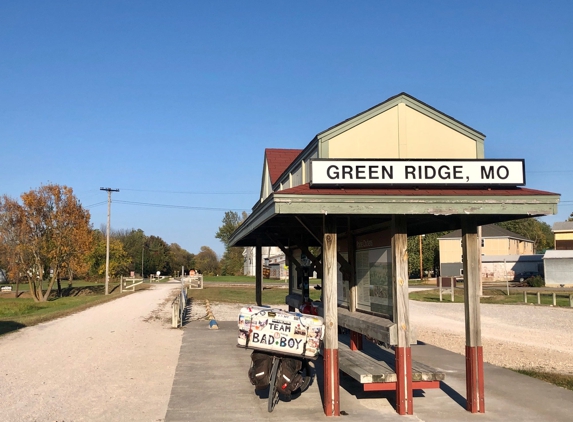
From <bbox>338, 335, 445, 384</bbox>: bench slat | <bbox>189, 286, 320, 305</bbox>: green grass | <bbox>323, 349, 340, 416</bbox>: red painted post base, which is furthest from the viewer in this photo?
<bbox>189, 286, 320, 305</bbox>: green grass

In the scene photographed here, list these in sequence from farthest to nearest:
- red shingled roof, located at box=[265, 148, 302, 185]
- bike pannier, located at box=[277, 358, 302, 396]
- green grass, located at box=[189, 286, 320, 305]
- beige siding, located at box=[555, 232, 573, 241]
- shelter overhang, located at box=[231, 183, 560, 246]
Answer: beige siding, located at box=[555, 232, 573, 241], green grass, located at box=[189, 286, 320, 305], red shingled roof, located at box=[265, 148, 302, 185], bike pannier, located at box=[277, 358, 302, 396], shelter overhang, located at box=[231, 183, 560, 246]

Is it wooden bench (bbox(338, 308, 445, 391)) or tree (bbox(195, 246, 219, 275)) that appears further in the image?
tree (bbox(195, 246, 219, 275))

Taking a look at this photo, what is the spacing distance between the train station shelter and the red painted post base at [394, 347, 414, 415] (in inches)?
0.5

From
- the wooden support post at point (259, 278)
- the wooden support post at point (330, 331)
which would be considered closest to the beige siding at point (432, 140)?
the wooden support post at point (330, 331)

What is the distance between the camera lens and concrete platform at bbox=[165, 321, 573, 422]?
288 inches

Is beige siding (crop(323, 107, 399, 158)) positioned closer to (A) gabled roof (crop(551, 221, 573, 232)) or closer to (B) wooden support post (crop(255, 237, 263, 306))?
(B) wooden support post (crop(255, 237, 263, 306))

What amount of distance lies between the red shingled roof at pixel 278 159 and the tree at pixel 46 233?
1301 inches

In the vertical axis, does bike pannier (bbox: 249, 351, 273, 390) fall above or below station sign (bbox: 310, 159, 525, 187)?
below

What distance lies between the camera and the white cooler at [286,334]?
24.3 ft

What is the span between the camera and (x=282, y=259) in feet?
284

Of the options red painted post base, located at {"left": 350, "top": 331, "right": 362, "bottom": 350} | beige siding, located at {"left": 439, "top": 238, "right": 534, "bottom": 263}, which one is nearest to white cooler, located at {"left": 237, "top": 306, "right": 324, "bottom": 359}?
red painted post base, located at {"left": 350, "top": 331, "right": 362, "bottom": 350}

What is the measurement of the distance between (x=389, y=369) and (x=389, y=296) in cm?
99

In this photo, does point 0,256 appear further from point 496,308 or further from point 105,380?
point 105,380

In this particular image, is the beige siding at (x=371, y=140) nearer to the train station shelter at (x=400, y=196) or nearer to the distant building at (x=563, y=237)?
the train station shelter at (x=400, y=196)
